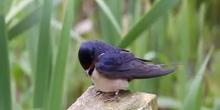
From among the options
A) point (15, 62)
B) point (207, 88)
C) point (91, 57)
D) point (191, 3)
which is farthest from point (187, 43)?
point (15, 62)

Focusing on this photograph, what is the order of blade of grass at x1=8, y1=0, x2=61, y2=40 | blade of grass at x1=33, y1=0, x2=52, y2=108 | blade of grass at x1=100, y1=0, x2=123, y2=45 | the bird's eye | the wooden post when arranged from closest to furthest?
the wooden post < the bird's eye < blade of grass at x1=33, y1=0, x2=52, y2=108 < blade of grass at x1=8, y1=0, x2=61, y2=40 < blade of grass at x1=100, y1=0, x2=123, y2=45

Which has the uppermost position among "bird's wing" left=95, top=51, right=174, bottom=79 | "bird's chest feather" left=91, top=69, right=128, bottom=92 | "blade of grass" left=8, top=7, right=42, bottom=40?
"blade of grass" left=8, top=7, right=42, bottom=40

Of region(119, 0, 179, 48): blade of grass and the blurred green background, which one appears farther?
region(119, 0, 179, 48): blade of grass

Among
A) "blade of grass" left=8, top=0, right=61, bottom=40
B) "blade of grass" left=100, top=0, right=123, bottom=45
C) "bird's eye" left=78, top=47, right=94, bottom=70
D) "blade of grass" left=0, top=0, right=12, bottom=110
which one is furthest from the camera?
"blade of grass" left=100, top=0, right=123, bottom=45

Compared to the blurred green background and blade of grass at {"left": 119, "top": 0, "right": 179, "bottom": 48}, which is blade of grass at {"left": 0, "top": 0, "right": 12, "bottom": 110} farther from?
blade of grass at {"left": 119, "top": 0, "right": 179, "bottom": 48}

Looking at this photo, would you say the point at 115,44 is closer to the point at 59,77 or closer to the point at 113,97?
the point at 59,77

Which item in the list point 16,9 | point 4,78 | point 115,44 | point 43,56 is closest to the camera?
point 4,78

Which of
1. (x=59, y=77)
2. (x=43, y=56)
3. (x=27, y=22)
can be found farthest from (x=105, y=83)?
(x=27, y=22)

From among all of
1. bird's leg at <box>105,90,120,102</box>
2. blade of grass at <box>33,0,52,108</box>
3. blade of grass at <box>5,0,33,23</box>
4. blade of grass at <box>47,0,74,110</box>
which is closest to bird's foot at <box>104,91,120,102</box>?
bird's leg at <box>105,90,120,102</box>
